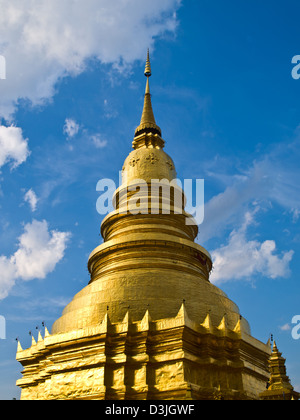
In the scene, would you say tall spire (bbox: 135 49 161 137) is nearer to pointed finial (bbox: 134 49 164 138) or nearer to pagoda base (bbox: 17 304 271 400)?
pointed finial (bbox: 134 49 164 138)

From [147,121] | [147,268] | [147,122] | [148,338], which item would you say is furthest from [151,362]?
[147,121]

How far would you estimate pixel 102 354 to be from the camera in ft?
58.3

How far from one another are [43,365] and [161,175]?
11.3m

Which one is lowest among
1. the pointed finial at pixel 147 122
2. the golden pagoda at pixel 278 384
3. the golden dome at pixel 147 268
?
the golden pagoda at pixel 278 384

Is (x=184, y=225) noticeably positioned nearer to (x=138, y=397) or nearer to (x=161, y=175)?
(x=161, y=175)

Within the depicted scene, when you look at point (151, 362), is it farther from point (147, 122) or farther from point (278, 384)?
point (147, 122)

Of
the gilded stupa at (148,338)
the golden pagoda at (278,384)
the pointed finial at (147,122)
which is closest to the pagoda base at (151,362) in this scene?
the gilded stupa at (148,338)

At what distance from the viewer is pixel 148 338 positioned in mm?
17797

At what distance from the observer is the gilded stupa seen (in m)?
17.3

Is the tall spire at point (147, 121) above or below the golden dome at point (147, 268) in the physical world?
above

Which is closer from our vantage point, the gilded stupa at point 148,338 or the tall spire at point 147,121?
the gilded stupa at point 148,338

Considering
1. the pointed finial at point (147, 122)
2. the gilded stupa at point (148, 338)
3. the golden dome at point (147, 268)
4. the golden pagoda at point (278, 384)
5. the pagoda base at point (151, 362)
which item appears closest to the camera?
the golden pagoda at point (278, 384)

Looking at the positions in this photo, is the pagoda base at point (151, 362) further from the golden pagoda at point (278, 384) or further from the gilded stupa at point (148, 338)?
the golden pagoda at point (278, 384)

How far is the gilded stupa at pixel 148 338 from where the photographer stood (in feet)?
56.8
